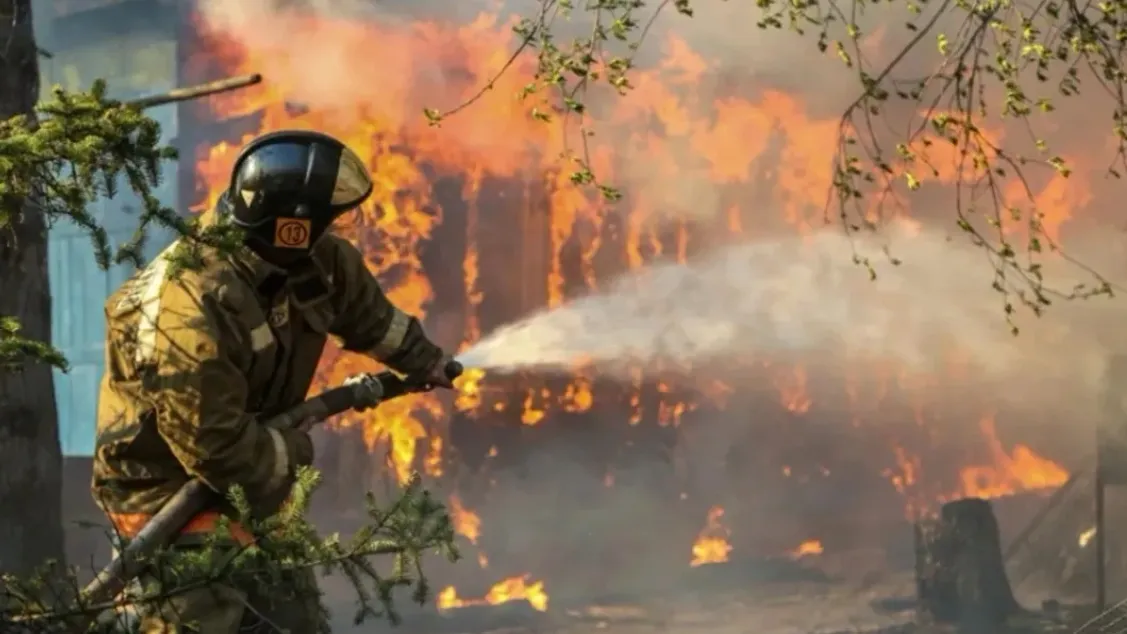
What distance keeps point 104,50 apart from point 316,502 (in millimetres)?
3094

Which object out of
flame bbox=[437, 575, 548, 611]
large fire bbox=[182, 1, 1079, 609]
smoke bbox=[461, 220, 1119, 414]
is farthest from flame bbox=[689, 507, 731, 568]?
flame bbox=[437, 575, 548, 611]

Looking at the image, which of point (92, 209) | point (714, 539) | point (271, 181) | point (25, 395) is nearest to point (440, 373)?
point (271, 181)

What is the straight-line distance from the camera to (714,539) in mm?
6996

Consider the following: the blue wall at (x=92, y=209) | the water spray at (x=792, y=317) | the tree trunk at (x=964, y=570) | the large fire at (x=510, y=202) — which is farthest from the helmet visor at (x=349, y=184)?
the tree trunk at (x=964, y=570)

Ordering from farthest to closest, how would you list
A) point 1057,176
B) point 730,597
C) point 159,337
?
point 1057,176 < point 730,597 < point 159,337

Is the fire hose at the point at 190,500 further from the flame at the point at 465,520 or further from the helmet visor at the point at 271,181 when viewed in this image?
the flame at the point at 465,520

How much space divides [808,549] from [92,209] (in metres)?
4.89

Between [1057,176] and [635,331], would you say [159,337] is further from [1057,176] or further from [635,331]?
[1057,176]

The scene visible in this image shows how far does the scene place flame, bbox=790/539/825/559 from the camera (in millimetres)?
7012

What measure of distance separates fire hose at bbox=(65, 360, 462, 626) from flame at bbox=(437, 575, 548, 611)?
3273 mm

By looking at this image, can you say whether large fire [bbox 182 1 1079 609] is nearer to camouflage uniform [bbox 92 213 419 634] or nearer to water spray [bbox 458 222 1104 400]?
water spray [bbox 458 222 1104 400]

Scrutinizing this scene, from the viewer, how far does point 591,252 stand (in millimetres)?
7059

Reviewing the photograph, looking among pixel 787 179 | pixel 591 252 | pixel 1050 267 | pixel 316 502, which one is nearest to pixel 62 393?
pixel 316 502

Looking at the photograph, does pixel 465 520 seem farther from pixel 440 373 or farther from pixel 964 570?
pixel 440 373
